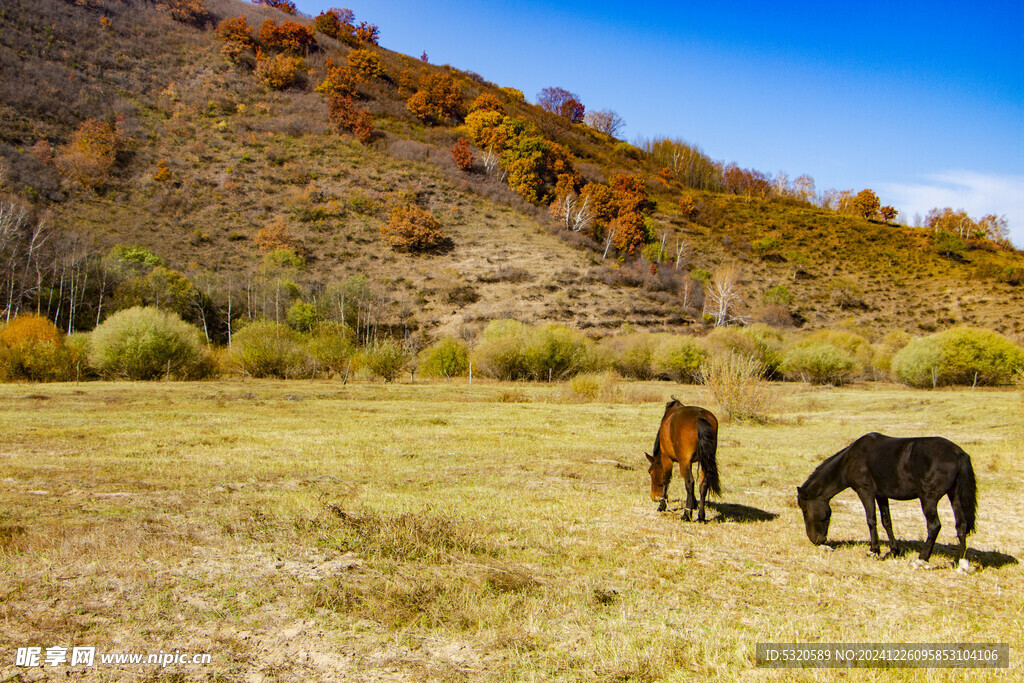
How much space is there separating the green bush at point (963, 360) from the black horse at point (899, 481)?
30.4 m

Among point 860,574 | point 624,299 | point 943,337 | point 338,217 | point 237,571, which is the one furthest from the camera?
point 338,217

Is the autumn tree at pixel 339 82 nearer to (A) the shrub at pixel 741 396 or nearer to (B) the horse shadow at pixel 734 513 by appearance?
(A) the shrub at pixel 741 396

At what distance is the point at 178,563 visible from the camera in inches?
213

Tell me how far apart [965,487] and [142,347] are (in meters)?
30.6

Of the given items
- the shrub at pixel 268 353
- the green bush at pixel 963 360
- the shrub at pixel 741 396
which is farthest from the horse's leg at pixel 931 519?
the shrub at pixel 268 353

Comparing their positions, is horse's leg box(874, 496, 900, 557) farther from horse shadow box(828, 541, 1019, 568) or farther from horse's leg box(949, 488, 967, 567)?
horse's leg box(949, 488, 967, 567)

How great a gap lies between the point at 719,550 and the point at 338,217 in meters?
60.7

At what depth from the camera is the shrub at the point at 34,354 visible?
2641 cm

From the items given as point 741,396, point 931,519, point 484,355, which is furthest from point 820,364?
point 931,519

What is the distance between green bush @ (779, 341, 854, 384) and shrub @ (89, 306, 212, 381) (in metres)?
32.1

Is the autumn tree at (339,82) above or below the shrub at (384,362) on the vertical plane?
above

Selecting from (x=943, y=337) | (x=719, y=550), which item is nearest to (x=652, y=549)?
(x=719, y=550)

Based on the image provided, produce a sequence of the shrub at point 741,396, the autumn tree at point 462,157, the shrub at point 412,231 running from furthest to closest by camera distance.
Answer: the autumn tree at point 462,157, the shrub at point 412,231, the shrub at point 741,396

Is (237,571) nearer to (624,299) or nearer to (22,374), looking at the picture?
(22,374)
